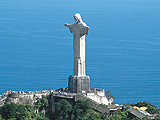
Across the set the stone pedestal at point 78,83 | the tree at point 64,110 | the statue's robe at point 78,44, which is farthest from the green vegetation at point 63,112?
the statue's robe at point 78,44

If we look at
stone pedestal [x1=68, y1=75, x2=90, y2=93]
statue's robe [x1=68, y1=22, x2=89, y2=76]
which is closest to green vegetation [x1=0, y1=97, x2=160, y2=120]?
stone pedestal [x1=68, y1=75, x2=90, y2=93]

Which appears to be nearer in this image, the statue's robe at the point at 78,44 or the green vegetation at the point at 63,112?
the green vegetation at the point at 63,112

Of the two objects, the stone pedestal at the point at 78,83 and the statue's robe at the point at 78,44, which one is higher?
the statue's robe at the point at 78,44

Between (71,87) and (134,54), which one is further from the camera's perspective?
(134,54)

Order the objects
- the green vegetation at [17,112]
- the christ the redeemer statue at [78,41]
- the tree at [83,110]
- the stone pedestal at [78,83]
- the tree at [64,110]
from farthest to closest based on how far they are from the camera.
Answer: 1. the stone pedestal at [78,83]
2. the christ the redeemer statue at [78,41]
3. the tree at [64,110]
4. the tree at [83,110]
5. the green vegetation at [17,112]

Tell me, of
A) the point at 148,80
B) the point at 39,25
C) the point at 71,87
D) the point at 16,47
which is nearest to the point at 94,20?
the point at 39,25

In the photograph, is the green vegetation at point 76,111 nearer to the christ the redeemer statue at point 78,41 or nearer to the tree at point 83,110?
the tree at point 83,110

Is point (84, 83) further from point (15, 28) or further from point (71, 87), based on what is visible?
point (15, 28)

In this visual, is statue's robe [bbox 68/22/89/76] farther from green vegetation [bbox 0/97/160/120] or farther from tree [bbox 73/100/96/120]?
tree [bbox 73/100/96/120]
